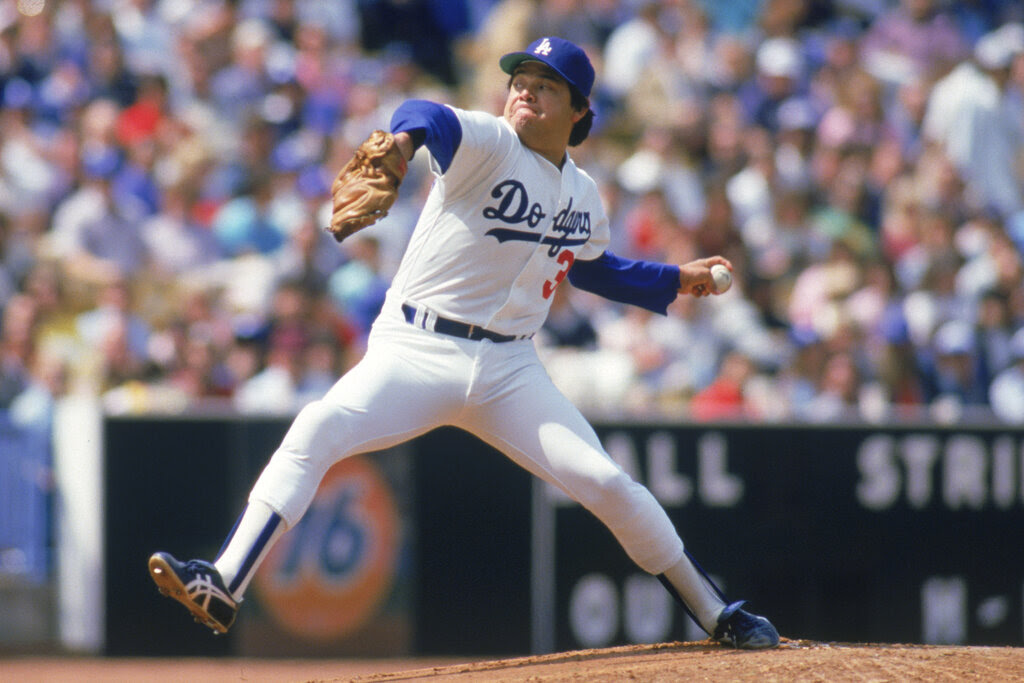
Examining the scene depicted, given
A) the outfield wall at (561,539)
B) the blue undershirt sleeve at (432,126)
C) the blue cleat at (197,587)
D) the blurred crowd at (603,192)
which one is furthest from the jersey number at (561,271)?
the blurred crowd at (603,192)

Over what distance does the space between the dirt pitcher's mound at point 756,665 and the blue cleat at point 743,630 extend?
0.05 m

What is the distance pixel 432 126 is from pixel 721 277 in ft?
4.90

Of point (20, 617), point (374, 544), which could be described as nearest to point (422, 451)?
point (374, 544)

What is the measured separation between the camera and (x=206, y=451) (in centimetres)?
821

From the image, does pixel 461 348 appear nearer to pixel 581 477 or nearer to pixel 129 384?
pixel 581 477

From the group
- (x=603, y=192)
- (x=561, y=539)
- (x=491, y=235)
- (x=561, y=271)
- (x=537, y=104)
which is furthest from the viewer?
(x=603, y=192)

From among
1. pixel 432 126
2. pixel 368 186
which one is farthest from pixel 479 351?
pixel 368 186

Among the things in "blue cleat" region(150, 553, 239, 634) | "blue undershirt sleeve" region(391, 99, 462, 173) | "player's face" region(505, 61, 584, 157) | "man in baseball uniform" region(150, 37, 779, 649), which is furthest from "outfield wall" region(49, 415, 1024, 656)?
"blue undershirt sleeve" region(391, 99, 462, 173)

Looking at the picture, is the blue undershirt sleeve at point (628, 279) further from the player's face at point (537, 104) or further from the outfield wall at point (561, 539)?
the outfield wall at point (561, 539)

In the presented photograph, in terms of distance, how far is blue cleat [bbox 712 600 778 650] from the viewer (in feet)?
16.7

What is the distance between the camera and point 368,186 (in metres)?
3.79

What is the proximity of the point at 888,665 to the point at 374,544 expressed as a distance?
4.02 metres

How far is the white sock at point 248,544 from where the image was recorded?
13.8 feet

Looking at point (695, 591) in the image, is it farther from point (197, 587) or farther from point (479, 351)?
point (197, 587)
